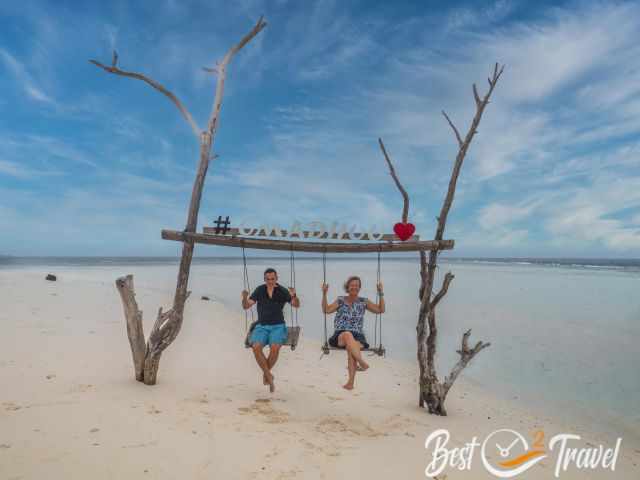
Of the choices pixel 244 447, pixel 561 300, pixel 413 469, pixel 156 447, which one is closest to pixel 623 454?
pixel 413 469

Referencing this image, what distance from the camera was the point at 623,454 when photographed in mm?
5824

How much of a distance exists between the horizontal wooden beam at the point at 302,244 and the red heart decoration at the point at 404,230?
5.6 inches

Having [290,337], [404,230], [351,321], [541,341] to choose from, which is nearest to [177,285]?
[290,337]

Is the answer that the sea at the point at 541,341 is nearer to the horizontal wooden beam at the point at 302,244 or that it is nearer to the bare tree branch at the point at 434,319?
the horizontal wooden beam at the point at 302,244

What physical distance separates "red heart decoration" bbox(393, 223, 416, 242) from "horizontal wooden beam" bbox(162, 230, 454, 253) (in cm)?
14

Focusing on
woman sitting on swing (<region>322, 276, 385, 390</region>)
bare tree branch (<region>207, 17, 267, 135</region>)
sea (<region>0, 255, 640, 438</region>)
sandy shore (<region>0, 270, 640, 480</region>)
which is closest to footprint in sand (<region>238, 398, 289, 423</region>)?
sandy shore (<region>0, 270, 640, 480</region>)

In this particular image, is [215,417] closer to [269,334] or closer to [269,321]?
[269,334]

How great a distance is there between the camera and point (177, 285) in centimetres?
670

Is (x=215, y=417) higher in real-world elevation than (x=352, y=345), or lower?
lower

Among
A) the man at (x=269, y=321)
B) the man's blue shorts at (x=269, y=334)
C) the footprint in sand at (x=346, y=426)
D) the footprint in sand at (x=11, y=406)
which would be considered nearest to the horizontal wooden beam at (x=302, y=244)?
the man at (x=269, y=321)

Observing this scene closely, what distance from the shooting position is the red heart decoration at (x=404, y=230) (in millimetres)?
6840

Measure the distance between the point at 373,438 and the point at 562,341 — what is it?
347 inches

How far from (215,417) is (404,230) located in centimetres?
403

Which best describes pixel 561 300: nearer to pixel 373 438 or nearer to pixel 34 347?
pixel 373 438
